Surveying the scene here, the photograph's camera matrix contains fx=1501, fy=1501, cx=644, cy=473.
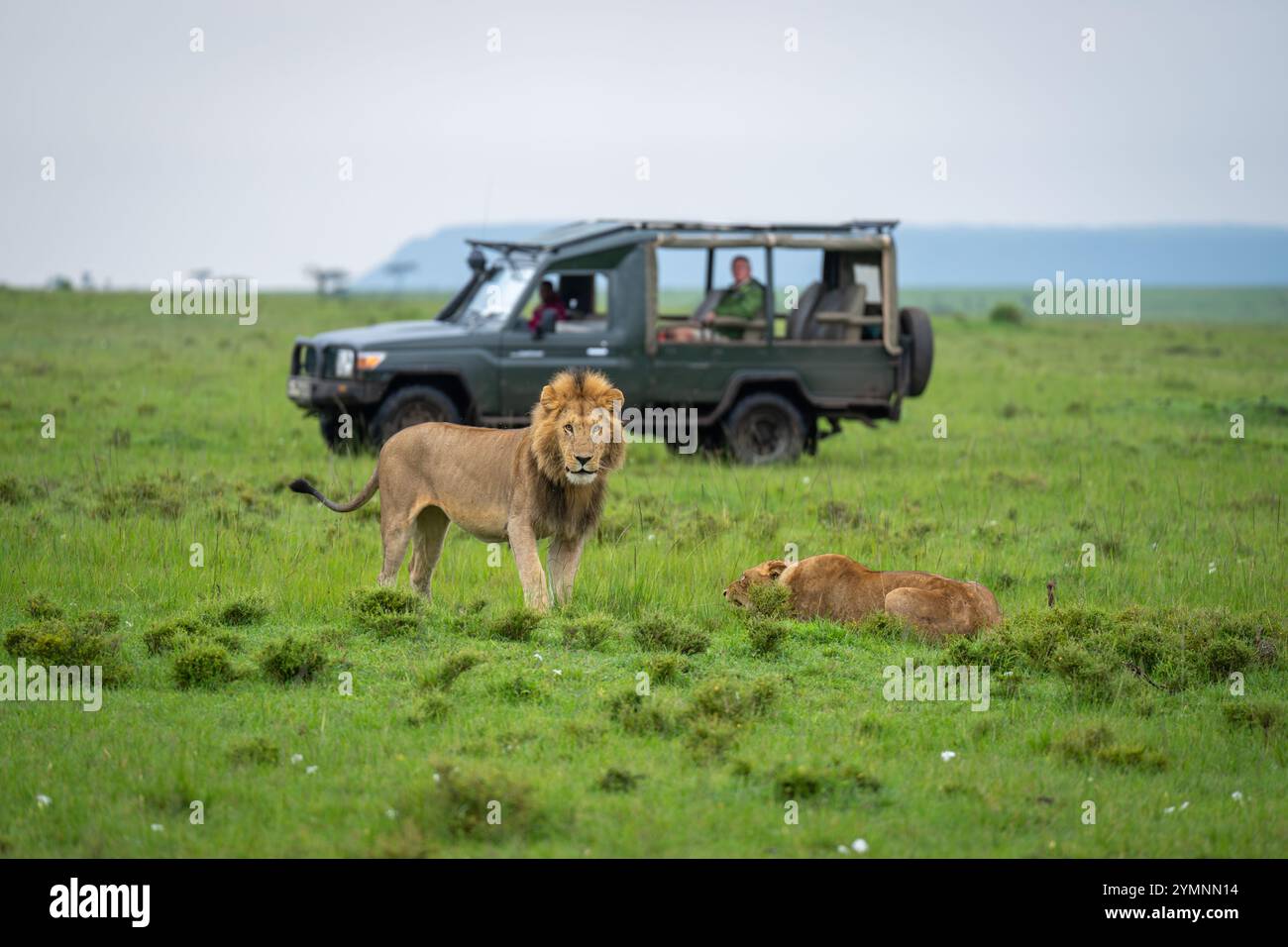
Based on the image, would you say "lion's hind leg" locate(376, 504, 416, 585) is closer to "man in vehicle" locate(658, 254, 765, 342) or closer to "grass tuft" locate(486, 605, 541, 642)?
"grass tuft" locate(486, 605, 541, 642)

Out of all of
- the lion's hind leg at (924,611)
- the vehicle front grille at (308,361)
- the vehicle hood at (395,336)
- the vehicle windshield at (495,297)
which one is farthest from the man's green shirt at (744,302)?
the lion's hind leg at (924,611)

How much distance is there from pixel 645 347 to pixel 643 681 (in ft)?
32.1

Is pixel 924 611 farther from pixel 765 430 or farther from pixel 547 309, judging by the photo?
pixel 765 430

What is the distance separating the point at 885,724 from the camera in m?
7.25

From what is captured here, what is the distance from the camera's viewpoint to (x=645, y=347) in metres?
17.2

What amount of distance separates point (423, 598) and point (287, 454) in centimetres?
874

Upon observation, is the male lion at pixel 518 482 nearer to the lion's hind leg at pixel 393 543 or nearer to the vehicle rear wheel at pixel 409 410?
the lion's hind leg at pixel 393 543

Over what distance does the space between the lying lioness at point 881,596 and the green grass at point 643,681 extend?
0.18 metres

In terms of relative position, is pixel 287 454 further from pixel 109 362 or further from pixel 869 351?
pixel 109 362

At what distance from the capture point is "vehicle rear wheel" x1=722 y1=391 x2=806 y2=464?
58.1 feet

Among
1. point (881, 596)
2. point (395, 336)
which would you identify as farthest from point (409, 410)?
point (881, 596)

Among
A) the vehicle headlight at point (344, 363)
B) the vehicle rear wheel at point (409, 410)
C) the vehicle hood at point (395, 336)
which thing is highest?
the vehicle hood at point (395, 336)

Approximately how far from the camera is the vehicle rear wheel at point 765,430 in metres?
17.7
